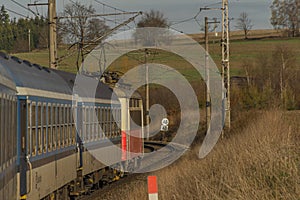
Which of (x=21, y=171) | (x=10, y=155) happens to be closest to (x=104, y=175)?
Answer: (x=21, y=171)

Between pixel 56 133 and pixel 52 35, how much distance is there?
11685 millimetres

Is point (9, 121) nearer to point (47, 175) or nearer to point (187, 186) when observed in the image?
point (47, 175)

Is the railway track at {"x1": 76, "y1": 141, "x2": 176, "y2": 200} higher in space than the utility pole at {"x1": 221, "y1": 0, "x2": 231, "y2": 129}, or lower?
lower

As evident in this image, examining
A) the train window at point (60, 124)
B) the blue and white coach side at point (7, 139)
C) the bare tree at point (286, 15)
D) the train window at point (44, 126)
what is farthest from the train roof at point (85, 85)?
the bare tree at point (286, 15)

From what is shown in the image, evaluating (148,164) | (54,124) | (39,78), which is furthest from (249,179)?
(148,164)

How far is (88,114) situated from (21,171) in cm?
807

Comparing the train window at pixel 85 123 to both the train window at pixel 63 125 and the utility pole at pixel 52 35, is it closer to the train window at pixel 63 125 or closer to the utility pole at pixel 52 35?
the train window at pixel 63 125

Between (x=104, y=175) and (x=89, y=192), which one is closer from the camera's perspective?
(x=89, y=192)

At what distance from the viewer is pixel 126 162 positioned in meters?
26.6

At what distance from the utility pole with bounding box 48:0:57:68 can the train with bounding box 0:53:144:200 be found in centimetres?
248

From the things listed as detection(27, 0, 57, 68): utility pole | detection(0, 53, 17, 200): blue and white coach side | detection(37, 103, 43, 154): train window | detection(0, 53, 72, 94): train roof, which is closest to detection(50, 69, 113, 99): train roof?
detection(0, 53, 72, 94): train roof

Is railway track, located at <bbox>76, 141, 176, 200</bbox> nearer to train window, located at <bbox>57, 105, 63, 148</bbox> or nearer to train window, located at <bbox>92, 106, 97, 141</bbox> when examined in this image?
train window, located at <bbox>92, 106, 97, 141</bbox>

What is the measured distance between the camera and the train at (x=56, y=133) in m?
10.3

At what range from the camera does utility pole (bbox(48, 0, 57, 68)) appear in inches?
1026
